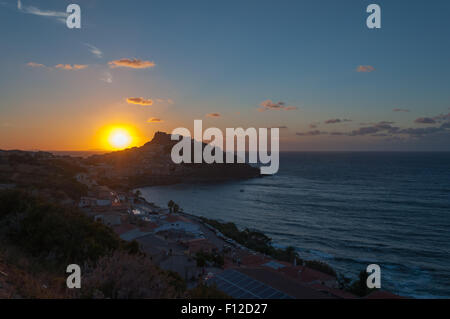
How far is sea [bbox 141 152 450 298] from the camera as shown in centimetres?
2350

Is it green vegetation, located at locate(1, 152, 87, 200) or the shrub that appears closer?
the shrub

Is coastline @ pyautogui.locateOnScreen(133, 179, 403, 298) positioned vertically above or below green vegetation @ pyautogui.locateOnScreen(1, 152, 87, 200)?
below

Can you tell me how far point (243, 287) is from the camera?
1204 centimetres

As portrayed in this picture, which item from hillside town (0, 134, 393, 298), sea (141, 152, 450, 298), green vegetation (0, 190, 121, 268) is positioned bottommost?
sea (141, 152, 450, 298)

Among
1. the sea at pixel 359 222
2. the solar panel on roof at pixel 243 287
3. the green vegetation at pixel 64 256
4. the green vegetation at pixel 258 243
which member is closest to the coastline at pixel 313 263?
the green vegetation at pixel 258 243

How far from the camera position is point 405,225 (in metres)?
35.3

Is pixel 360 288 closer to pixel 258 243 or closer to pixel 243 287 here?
pixel 243 287

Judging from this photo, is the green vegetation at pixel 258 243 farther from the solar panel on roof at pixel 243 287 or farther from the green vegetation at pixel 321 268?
the solar panel on roof at pixel 243 287

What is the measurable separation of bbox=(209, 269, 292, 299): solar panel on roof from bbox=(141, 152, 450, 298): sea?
1311 cm

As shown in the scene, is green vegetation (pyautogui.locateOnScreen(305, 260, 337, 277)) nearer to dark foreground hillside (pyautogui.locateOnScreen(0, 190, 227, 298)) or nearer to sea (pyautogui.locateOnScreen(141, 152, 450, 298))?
sea (pyautogui.locateOnScreen(141, 152, 450, 298))

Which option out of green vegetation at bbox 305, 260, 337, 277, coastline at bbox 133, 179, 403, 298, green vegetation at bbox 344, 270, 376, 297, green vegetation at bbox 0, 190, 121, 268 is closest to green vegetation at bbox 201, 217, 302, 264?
coastline at bbox 133, 179, 403, 298

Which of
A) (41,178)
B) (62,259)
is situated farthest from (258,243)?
(41,178)
